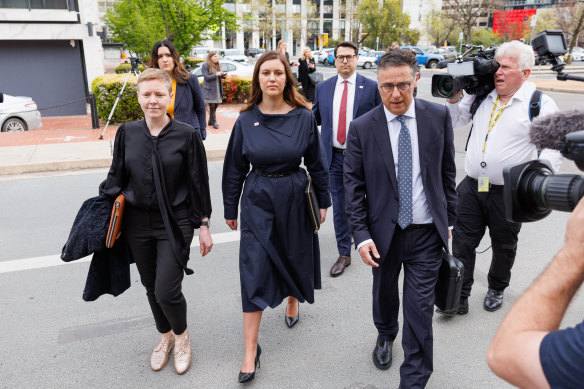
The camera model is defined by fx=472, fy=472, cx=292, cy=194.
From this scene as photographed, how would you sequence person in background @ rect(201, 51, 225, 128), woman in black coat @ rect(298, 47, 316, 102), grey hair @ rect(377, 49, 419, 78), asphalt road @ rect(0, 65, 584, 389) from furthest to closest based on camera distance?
woman in black coat @ rect(298, 47, 316, 102)
person in background @ rect(201, 51, 225, 128)
asphalt road @ rect(0, 65, 584, 389)
grey hair @ rect(377, 49, 419, 78)

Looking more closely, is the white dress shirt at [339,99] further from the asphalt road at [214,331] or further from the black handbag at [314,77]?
the black handbag at [314,77]

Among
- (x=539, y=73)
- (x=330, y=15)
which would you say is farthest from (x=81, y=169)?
(x=330, y=15)

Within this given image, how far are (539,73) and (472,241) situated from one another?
3162cm

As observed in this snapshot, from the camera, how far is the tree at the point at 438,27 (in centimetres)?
→ 6078

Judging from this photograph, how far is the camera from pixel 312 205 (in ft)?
10.5

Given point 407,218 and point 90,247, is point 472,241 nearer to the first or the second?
point 407,218

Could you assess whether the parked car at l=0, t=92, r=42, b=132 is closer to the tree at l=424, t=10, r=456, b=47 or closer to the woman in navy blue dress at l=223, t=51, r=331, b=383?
the woman in navy blue dress at l=223, t=51, r=331, b=383

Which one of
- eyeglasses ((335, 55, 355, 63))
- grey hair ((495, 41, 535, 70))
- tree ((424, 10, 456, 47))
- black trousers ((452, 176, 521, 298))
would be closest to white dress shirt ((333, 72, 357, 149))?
eyeglasses ((335, 55, 355, 63))

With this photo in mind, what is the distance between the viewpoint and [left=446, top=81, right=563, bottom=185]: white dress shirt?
10.9 ft

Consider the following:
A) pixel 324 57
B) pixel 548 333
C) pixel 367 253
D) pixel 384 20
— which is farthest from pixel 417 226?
pixel 384 20

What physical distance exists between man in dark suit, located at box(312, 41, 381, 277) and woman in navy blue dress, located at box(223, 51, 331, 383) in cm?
137

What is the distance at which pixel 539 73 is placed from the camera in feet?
100

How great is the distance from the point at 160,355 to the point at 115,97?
1011 cm

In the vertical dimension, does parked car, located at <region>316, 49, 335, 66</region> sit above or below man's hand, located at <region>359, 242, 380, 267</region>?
above
